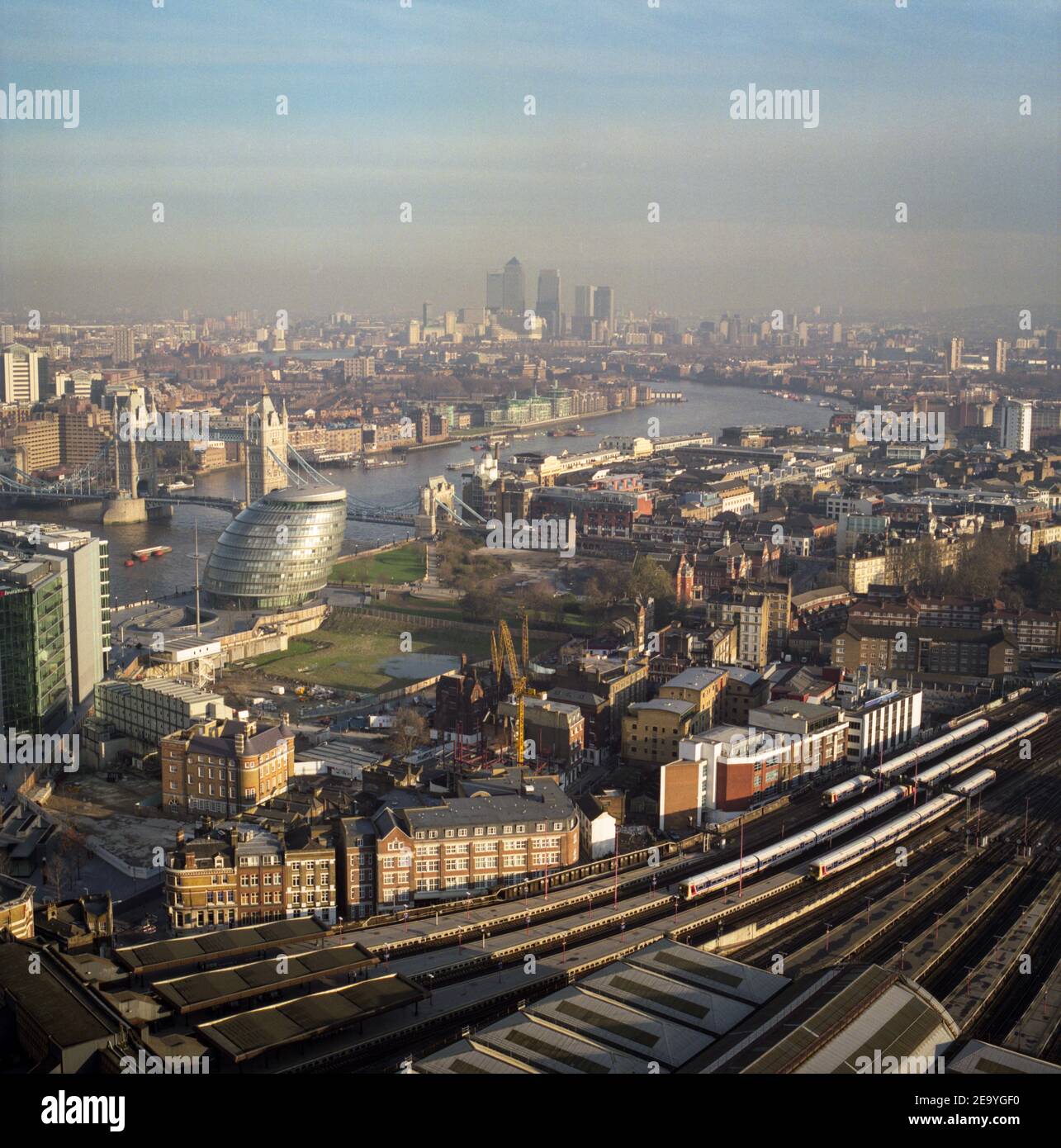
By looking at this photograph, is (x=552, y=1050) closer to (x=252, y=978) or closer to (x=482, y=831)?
(x=252, y=978)

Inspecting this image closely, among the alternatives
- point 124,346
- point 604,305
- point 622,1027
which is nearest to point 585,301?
point 604,305

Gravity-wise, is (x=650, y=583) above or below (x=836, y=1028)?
above

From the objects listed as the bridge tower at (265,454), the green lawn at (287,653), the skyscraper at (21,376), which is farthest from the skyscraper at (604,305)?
the green lawn at (287,653)

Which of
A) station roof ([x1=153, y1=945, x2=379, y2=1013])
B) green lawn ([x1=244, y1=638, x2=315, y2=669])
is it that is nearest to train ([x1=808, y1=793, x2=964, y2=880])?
station roof ([x1=153, y1=945, x2=379, y2=1013])

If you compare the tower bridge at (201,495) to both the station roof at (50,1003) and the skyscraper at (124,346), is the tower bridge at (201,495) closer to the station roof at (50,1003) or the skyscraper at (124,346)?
the station roof at (50,1003)

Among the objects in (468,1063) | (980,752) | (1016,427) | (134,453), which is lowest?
(980,752)
